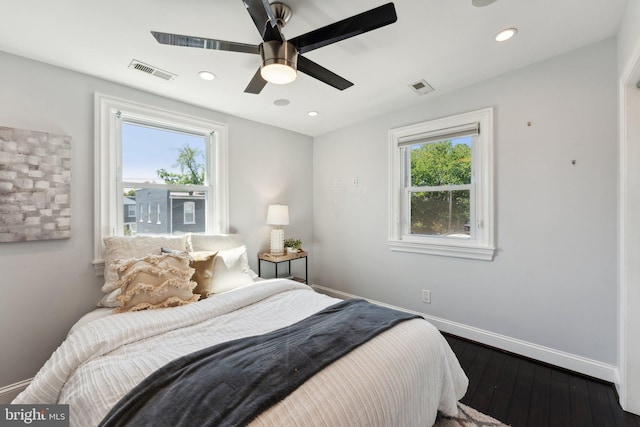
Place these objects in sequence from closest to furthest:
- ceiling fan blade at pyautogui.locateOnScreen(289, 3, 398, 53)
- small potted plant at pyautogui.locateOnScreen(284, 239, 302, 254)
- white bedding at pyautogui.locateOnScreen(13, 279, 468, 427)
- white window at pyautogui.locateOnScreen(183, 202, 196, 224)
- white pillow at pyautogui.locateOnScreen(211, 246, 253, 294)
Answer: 1. white bedding at pyautogui.locateOnScreen(13, 279, 468, 427)
2. ceiling fan blade at pyautogui.locateOnScreen(289, 3, 398, 53)
3. white pillow at pyautogui.locateOnScreen(211, 246, 253, 294)
4. white window at pyautogui.locateOnScreen(183, 202, 196, 224)
5. small potted plant at pyautogui.locateOnScreen(284, 239, 302, 254)

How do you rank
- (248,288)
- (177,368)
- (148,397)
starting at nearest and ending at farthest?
1. (148,397)
2. (177,368)
3. (248,288)

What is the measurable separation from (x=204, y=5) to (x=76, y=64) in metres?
1.39

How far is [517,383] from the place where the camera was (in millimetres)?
2029

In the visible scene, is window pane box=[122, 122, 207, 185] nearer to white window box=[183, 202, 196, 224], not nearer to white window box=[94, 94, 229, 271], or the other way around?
white window box=[94, 94, 229, 271]

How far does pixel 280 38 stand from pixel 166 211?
2.12 meters

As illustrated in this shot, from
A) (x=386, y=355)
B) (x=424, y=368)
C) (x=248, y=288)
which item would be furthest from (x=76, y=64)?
(x=424, y=368)

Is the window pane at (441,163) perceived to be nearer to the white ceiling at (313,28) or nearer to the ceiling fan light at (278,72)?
the white ceiling at (313,28)

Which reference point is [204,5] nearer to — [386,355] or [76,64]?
[76,64]

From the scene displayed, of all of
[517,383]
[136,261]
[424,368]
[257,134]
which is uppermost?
[257,134]

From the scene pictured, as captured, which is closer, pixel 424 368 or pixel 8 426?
pixel 8 426

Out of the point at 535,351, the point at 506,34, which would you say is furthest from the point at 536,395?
the point at 506,34

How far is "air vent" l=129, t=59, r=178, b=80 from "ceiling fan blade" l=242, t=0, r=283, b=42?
1.28m

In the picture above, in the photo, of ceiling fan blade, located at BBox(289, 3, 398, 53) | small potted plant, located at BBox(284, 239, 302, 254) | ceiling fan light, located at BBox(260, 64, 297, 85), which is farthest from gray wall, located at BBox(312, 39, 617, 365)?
ceiling fan light, located at BBox(260, 64, 297, 85)

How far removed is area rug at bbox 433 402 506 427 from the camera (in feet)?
5.37
